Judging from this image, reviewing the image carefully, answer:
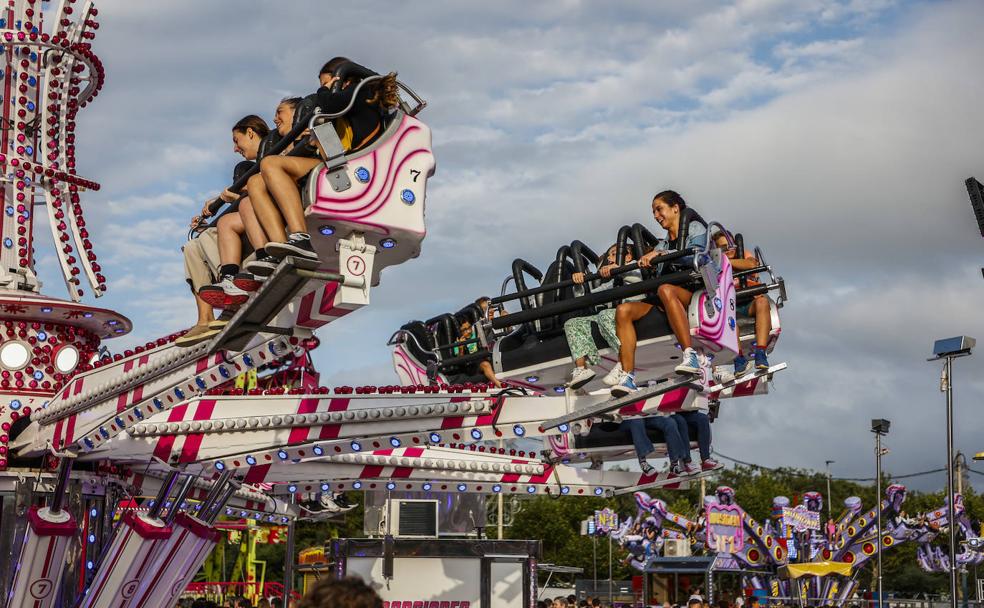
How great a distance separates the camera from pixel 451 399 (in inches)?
425

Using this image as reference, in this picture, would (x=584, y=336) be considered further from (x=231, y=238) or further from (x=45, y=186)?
(x=45, y=186)

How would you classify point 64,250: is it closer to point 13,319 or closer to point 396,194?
point 13,319

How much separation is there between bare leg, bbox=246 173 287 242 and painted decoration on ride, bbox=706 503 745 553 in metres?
22.3

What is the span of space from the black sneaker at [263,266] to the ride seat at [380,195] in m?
0.31

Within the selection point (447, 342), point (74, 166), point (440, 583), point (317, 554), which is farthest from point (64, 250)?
point (317, 554)

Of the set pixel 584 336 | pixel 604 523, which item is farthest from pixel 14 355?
pixel 604 523

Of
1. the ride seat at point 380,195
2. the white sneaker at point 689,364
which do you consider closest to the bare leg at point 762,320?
the white sneaker at point 689,364

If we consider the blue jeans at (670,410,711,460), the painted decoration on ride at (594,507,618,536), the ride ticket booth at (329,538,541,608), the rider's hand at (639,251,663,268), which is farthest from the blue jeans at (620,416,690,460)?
the painted decoration on ride at (594,507,618,536)

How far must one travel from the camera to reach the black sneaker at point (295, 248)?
759cm

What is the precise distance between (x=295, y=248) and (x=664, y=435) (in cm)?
593

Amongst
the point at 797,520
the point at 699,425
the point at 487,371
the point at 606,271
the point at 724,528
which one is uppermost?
the point at 606,271

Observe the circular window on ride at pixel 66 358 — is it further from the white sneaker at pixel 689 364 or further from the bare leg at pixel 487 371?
the white sneaker at pixel 689 364

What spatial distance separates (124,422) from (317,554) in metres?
15.3

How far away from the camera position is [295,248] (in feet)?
25.1
